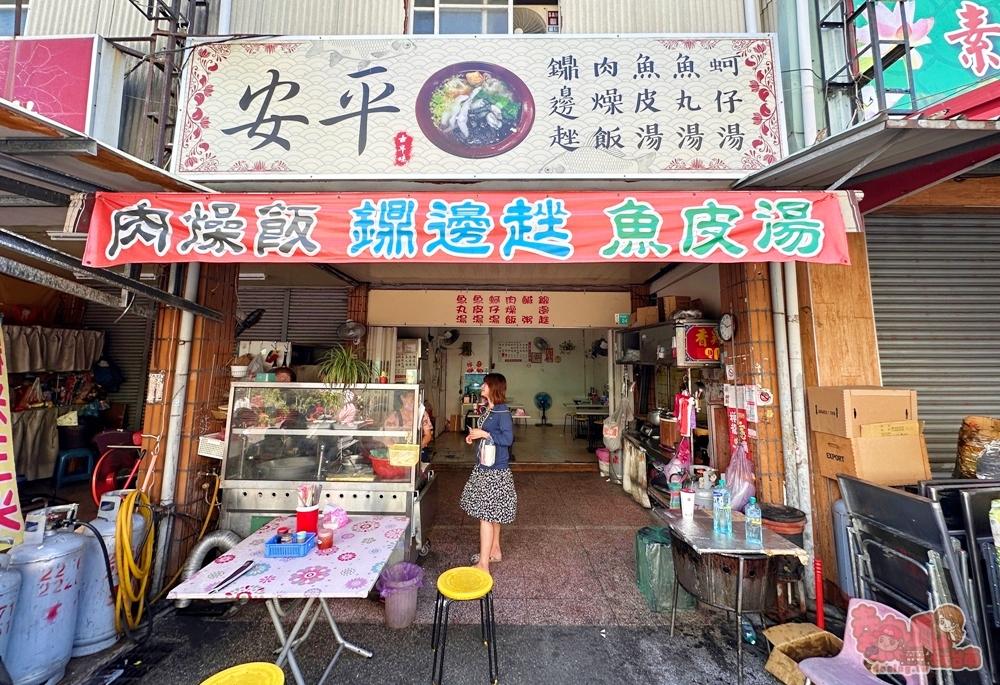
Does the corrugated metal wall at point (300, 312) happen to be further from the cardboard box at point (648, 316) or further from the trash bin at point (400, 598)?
the cardboard box at point (648, 316)

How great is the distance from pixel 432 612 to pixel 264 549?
55.3 inches

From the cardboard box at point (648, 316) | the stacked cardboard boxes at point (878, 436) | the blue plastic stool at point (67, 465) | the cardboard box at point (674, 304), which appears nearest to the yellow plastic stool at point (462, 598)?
the stacked cardboard boxes at point (878, 436)

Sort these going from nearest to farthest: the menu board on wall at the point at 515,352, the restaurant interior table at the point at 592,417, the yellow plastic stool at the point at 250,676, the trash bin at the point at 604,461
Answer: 1. the yellow plastic stool at the point at 250,676
2. the trash bin at the point at 604,461
3. the restaurant interior table at the point at 592,417
4. the menu board on wall at the point at 515,352

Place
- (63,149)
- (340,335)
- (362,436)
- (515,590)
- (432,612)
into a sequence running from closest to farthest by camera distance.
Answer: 1. (63,149)
2. (432,612)
3. (515,590)
4. (362,436)
5. (340,335)

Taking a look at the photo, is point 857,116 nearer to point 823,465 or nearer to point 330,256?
point 823,465

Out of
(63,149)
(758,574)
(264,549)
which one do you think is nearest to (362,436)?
(264,549)

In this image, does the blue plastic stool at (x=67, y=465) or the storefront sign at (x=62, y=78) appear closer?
the storefront sign at (x=62, y=78)

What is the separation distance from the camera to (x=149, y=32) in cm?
373

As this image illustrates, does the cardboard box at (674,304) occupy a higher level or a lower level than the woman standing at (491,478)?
higher

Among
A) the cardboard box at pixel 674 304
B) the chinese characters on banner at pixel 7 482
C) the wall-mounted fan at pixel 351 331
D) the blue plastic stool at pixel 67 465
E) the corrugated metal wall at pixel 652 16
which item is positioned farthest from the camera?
the wall-mounted fan at pixel 351 331

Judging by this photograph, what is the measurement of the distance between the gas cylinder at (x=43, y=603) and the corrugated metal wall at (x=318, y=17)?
14.6ft

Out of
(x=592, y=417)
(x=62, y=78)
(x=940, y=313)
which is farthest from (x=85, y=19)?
(x=592, y=417)

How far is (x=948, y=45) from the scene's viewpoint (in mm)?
3238

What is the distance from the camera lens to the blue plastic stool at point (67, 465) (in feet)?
18.6
